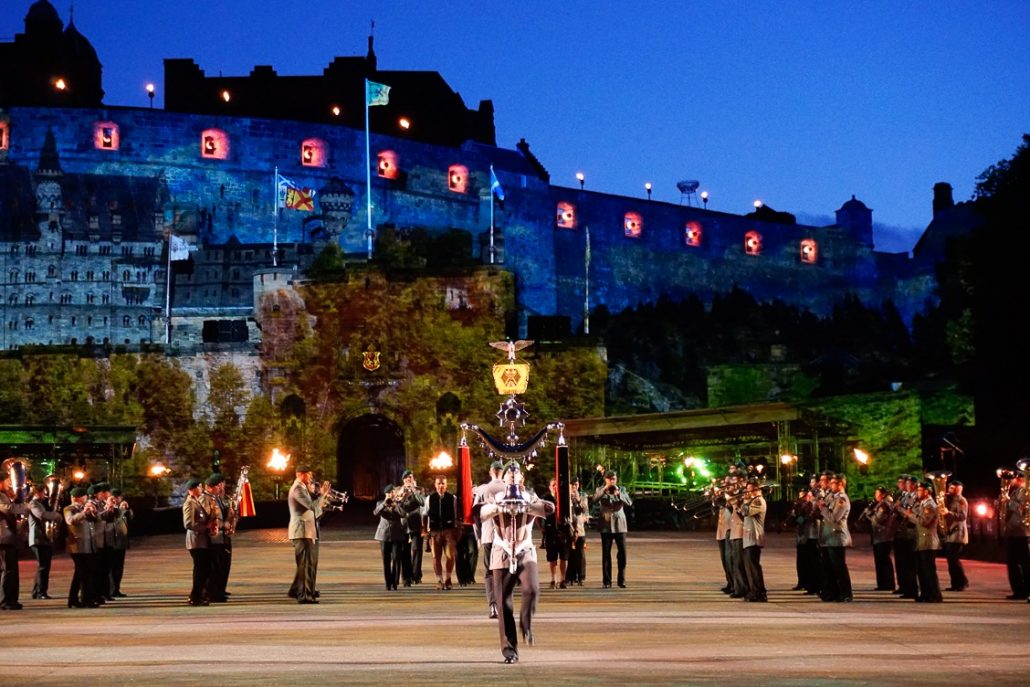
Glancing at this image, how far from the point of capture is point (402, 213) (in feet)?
276

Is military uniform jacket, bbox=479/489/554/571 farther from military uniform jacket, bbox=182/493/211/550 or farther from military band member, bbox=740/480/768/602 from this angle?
military uniform jacket, bbox=182/493/211/550

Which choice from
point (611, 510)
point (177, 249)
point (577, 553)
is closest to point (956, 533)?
point (611, 510)

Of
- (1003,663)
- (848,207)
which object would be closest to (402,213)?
(848,207)

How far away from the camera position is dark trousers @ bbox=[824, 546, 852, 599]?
59.7 ft

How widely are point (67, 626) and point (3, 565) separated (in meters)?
3.26

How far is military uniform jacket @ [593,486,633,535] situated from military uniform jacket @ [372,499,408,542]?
285 centimetres

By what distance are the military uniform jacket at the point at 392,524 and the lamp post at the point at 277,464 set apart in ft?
112

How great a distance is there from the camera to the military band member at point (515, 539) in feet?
38.6

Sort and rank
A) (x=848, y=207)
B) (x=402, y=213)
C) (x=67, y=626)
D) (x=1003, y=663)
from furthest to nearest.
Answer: (x=848, y=207)
(x=402, y=213)
(x=67, y=626)
(x=1003, y=663)

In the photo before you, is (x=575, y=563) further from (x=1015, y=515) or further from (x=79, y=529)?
(x=79, y=529)

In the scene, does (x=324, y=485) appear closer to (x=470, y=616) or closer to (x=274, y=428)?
(x=470, y=616)

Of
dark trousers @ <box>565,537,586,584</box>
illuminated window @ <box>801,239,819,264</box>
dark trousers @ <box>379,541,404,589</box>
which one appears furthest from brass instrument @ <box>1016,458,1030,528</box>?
illuminated window @ <box>801,239,819,264</box>

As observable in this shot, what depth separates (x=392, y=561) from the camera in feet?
68.3

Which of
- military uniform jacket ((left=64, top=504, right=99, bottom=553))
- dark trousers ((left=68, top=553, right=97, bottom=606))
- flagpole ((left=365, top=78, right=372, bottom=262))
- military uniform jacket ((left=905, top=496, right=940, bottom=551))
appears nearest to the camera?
dark trousers ((left=68, top=553, right=97, bottom=606))
